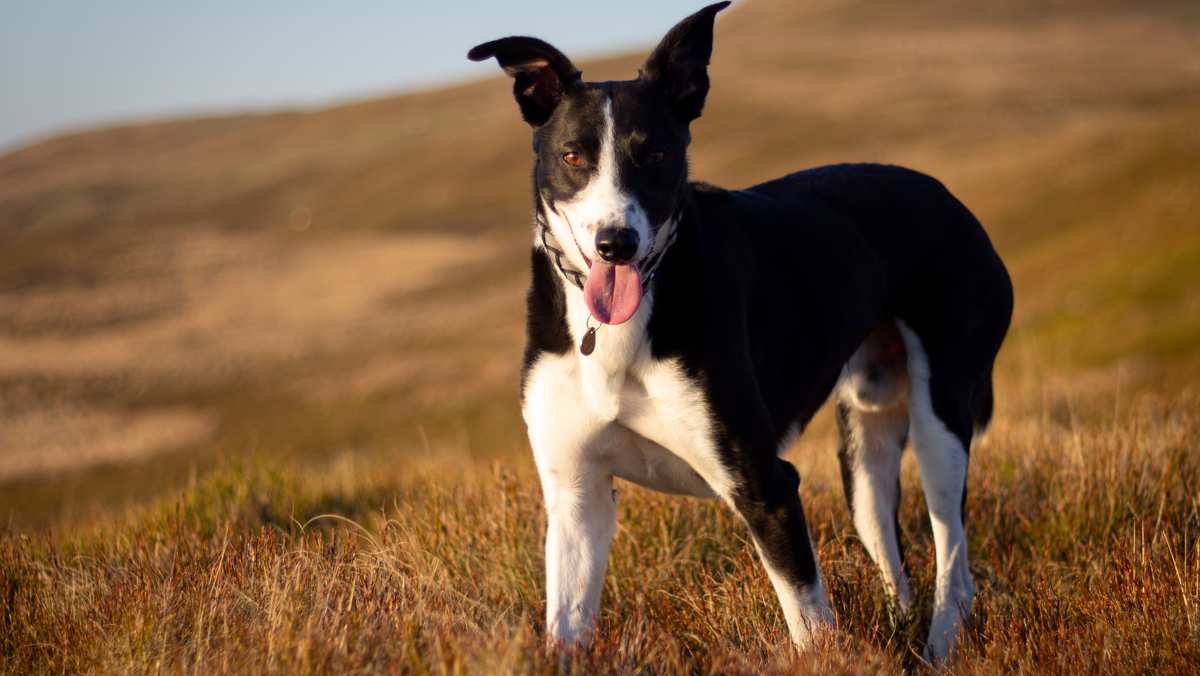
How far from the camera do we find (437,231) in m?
65.4

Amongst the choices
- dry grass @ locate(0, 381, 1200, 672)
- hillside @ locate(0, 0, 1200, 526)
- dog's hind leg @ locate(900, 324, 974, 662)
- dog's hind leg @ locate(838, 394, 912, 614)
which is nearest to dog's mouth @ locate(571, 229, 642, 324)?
dry grass @ locate(0, 381, 1200, 672)

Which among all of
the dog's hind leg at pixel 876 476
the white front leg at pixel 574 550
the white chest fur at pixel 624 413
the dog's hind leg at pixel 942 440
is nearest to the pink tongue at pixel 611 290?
the white chest fur at pixel 624 413

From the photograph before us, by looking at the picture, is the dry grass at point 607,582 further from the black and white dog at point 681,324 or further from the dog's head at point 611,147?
the dog's head at point 611,147

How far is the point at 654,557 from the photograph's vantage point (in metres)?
4.98

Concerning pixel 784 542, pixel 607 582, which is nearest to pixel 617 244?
pixel 784 542

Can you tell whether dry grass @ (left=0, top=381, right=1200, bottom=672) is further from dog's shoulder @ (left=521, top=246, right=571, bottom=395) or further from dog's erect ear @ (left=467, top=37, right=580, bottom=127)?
dog's erect ear @ (left=467, top=37, right=580, bottom=127)

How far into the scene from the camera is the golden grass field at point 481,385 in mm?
3809

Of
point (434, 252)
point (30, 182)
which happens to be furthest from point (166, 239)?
point (30, 182)

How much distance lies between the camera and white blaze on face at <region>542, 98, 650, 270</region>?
370 centimetres

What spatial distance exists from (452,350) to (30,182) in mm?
77285

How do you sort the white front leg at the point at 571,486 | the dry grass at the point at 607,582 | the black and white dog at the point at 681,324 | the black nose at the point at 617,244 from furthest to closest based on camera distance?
the white front leg at the point at 571,486, the black and white dog at the point at 681,324, the black nose at the point at 617,244, the dry grass at the point at 607,582

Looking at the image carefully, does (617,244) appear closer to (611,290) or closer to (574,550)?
(611,290)

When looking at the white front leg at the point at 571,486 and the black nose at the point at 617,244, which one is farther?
the white front leg at the point at 571,486

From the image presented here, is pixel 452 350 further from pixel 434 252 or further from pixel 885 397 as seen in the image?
pixel 885 397
